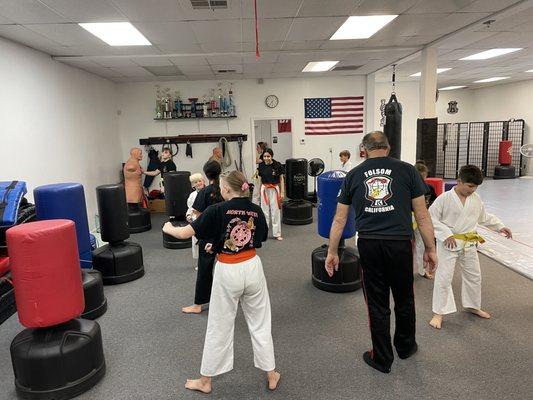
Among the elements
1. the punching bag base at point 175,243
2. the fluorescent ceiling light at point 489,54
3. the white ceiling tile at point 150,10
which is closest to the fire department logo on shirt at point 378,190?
the white ceiling tile at point 150,10

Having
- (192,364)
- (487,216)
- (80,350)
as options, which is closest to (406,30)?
(487,216)

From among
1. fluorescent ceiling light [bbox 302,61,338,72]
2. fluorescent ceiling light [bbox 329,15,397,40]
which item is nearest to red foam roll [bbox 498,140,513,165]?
fluorescent ceiling light [bbox 302,61,338,72]

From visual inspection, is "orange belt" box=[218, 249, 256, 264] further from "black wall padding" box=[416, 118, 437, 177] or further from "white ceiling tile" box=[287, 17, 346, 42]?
"black wall padding" box=[416, 118, 437, 177]

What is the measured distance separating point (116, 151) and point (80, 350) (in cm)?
708

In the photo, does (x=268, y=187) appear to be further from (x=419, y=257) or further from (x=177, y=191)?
(x=419, y=257)

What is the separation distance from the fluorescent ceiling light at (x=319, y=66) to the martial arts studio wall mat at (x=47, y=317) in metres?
6.37

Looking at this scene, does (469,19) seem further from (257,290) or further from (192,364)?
(192,364)

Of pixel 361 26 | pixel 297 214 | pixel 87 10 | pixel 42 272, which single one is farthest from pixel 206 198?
pixel 297 214

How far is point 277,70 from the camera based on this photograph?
832 centimetres

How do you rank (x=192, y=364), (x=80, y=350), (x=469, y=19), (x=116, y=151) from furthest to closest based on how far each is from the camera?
(x=116, y=151)
(x=469, y=19)
(x=192, y=364)
(x=80, y=350)

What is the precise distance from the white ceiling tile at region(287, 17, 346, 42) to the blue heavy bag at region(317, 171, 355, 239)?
6.81ft

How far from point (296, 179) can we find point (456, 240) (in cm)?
443

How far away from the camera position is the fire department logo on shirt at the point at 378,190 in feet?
8.20

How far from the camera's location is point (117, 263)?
14.8 feet
